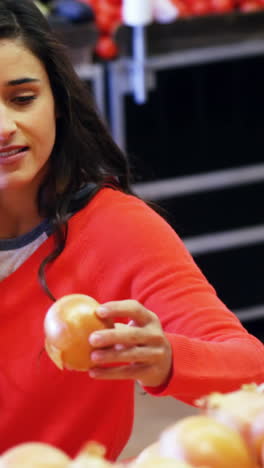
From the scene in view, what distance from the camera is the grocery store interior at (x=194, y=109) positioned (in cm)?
329

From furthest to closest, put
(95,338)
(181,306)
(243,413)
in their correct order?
(181,306)
(95,338)
(243,413)

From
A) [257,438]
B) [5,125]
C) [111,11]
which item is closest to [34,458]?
[257,438]

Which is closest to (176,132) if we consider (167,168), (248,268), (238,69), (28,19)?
(167,168)

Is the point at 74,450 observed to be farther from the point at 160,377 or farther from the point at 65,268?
the point at 160,377

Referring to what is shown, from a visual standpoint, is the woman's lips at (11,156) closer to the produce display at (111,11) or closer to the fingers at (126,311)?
the fingers at (126,311)

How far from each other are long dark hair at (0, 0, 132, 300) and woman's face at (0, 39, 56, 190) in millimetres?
47

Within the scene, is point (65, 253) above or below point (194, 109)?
above

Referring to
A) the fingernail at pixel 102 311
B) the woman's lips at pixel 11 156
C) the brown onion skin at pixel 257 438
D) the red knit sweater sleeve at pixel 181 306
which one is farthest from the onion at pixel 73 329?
the woman's lips at pixel 11 156

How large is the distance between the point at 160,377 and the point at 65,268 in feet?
1.39

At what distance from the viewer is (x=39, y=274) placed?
148cm

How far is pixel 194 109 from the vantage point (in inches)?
144

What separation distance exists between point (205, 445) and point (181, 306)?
1.67 ft

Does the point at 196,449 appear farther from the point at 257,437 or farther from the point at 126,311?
the point at 126,311

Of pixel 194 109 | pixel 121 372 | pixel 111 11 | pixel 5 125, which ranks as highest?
pixel 5 125
